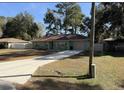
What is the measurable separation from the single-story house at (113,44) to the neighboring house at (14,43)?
1928 cm

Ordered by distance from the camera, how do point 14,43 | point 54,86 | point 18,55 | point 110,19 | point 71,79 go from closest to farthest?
point 54,86, point 71,79, point 18,55, point 110,19, point 14,43

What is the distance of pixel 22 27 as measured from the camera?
6900cm

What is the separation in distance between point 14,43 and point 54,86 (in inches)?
1934

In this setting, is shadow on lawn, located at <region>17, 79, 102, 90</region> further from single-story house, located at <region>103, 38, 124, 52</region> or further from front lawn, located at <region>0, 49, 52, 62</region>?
single-story house, located at <region>103, 38, 124, 52</region>

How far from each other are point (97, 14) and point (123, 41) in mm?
7853

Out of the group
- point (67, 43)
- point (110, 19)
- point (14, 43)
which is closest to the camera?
point (110, 19)

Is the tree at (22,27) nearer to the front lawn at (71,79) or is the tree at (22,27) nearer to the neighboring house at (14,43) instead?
the neighboring house at (14,43)

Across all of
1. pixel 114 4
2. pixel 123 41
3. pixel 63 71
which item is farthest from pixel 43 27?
pixel 63 71

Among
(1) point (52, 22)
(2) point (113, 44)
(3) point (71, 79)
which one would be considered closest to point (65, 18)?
(1) point (52, 22)

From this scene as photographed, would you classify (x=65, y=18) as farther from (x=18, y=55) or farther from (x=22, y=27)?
(x=18, y=55)

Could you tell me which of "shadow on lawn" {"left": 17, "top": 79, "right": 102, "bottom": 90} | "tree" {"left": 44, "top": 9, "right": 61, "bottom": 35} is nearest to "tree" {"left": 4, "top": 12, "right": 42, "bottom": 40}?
"tree" {"left": 44, "top": 9, "right": 61, "bottom": 35}

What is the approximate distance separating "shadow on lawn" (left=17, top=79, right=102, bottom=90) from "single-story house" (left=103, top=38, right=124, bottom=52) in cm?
3158

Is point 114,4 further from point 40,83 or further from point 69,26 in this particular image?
point 69,26

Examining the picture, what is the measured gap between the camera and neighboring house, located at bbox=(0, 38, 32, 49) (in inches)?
2506
